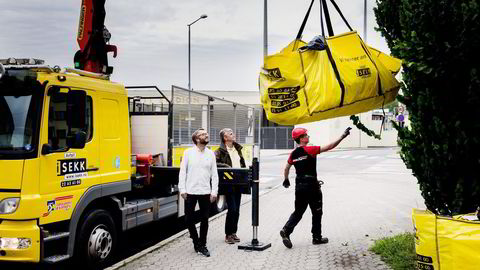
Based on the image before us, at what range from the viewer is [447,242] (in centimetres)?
397

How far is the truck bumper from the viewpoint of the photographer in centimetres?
607

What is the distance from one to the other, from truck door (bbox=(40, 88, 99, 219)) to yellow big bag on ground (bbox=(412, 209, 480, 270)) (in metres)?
4.17

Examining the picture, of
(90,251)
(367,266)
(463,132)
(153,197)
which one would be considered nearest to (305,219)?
(153,197)

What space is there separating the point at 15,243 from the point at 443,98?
469 cm

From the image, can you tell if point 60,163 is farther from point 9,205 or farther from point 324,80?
point 324,80

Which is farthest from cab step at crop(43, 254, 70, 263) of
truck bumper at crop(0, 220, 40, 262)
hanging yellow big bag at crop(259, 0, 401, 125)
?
hanging yellow big bag at crop(259, 0, 401, 125)

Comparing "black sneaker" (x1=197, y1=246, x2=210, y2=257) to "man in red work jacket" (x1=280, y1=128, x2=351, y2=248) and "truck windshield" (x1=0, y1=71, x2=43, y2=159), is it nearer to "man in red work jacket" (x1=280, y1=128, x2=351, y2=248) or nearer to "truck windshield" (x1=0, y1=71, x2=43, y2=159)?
"man in red work jacket" (x1=280, y1=128, x2=351, y2=248)

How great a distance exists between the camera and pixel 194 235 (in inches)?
309

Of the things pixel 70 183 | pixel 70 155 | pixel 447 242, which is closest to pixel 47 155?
pixel 70 155

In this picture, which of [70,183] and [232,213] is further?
[232,213]

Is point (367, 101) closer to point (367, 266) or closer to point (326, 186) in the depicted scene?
point (367, 266)

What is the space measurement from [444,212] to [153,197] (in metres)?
5.50

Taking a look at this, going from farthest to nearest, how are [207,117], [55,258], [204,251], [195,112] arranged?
[207,117] → [195,112] → [204,251] → [55,258]

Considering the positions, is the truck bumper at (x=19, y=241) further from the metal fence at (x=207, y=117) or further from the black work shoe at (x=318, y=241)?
the metal fence at (x=207, y=117)
